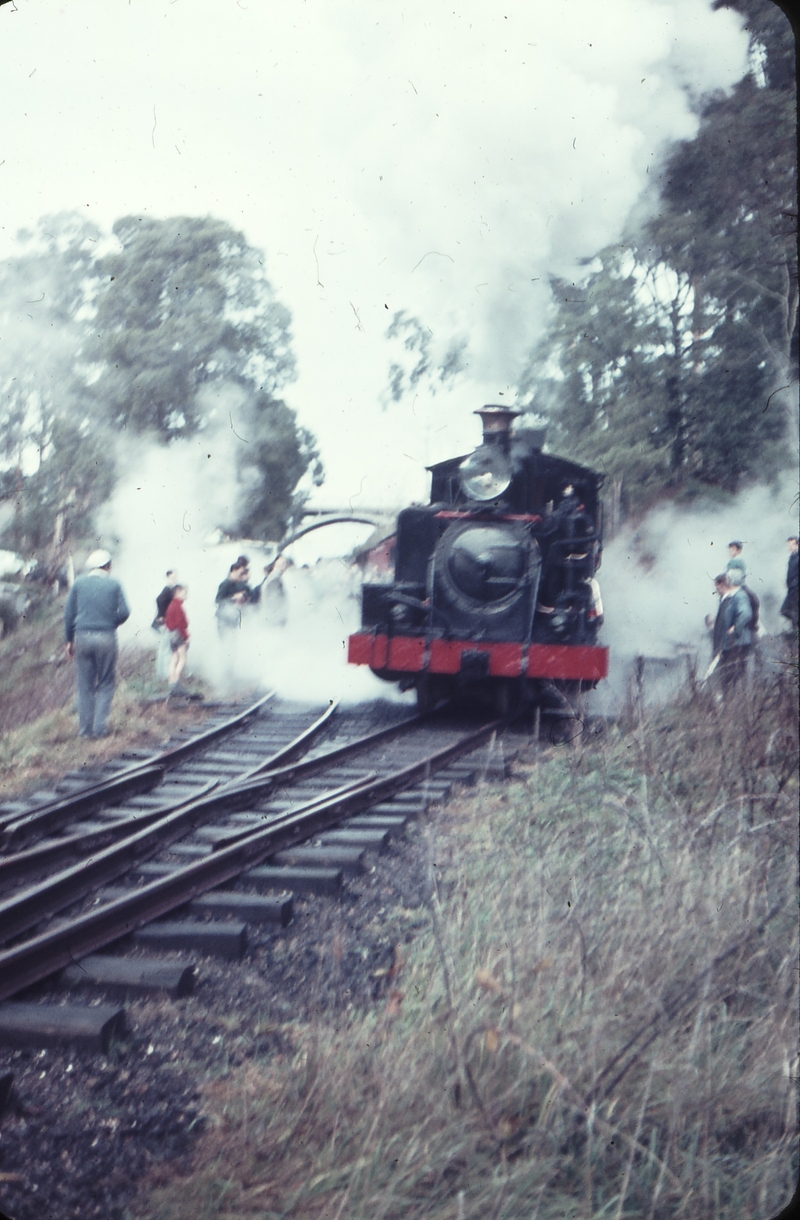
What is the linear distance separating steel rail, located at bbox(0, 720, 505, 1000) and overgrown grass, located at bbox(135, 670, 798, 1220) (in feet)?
2.58

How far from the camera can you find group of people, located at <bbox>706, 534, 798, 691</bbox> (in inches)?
129

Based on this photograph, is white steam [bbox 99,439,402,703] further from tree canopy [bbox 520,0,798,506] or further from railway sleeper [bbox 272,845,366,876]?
tree canopy [bbox 520,0,798,506]

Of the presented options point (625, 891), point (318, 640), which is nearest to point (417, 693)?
point (318, 640)

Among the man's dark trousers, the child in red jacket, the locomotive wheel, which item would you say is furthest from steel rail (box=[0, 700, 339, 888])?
the locomotive wheel

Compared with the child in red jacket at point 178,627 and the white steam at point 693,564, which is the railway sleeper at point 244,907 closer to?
the child in red jacket at point 178,627

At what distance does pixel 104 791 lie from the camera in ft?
13.5

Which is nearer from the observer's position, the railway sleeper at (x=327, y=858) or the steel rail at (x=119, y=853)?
the steel rail at (x=119, y=853)

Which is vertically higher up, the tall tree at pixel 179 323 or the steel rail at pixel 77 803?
the tall tree at pixel 179 323

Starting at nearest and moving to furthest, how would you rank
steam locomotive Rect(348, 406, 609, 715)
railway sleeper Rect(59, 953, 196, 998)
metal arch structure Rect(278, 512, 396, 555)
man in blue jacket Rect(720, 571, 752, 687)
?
1. railway sleeper Rect(59, 953, 196, 998)
2. metal arch structure Rect(278, 512, 396, 555)
3. man in blue jacket Rect(720, 571, 752, 687)
4. steam locomotive Rect(348, 406, 609, 715)

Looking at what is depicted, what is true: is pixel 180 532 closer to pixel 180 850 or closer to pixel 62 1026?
pixel 62 1026

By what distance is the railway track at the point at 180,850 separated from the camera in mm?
2688

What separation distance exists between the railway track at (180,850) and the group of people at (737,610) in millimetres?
1513

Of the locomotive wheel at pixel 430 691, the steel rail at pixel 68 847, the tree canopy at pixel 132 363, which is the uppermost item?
the tree canopy at pixel 132 363

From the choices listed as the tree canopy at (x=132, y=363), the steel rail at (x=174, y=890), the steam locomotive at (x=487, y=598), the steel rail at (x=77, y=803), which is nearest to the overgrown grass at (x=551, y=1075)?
the steel rail at (x=174, y=890)
